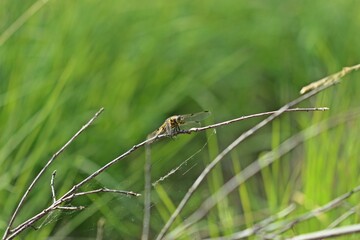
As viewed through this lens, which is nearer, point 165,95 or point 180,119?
point 180,119

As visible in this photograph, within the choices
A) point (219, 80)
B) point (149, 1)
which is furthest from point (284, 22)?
point (149, 1)

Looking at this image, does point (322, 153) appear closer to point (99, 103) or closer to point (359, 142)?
point (359, 142)

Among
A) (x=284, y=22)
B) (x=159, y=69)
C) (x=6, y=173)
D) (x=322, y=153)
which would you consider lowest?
(x=322, y=153)

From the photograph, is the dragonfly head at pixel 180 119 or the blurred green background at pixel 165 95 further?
the blurred green background at pixel 165 95

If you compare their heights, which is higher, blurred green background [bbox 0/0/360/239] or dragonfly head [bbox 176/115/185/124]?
blurred green background [bbox 0/0/360/239]

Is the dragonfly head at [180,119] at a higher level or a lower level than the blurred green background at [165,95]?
lower

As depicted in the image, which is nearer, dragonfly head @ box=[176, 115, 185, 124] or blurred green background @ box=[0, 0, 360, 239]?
dragonfly head @ box=[176, 115, 185, 124]

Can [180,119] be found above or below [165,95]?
below

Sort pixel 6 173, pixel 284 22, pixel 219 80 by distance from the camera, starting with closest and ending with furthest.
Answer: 1. pixel 6 173
2. pixel 219 80
3. pixel 284 22
